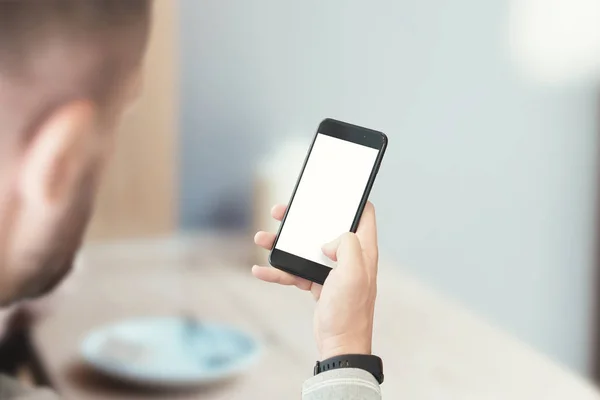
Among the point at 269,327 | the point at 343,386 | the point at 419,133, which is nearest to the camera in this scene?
the point at 343,386

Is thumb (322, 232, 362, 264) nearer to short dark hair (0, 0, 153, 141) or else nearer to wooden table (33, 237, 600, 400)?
wooden table (33, 237, 600, 400)

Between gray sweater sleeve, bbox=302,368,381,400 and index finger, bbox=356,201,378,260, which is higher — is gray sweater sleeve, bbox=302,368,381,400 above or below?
below

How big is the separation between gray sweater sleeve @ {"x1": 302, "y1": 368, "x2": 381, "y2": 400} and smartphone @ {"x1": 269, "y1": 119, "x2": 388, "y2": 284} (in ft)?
0.17

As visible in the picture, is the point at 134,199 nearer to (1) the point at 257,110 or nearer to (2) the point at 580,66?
(1) the point at 257,110

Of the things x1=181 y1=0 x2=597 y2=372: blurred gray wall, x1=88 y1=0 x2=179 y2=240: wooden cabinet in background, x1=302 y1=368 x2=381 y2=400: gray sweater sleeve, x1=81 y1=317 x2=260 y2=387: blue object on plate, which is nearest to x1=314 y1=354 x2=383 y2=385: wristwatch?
x1=302 y1=368 x2=381 y2=400: gray sweater sleeve

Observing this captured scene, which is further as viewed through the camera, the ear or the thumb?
the ear

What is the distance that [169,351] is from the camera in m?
0.59

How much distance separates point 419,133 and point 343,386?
0.77 ft

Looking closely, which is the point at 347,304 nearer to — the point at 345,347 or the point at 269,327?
the point at 345,347

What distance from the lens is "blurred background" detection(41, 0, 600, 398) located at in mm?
503

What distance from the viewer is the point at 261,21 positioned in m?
0.60

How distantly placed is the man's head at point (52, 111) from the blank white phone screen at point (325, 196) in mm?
223

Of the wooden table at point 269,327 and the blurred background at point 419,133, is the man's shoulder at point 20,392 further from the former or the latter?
the blurred background at point 419,133

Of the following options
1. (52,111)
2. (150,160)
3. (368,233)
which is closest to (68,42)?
(52,111)
